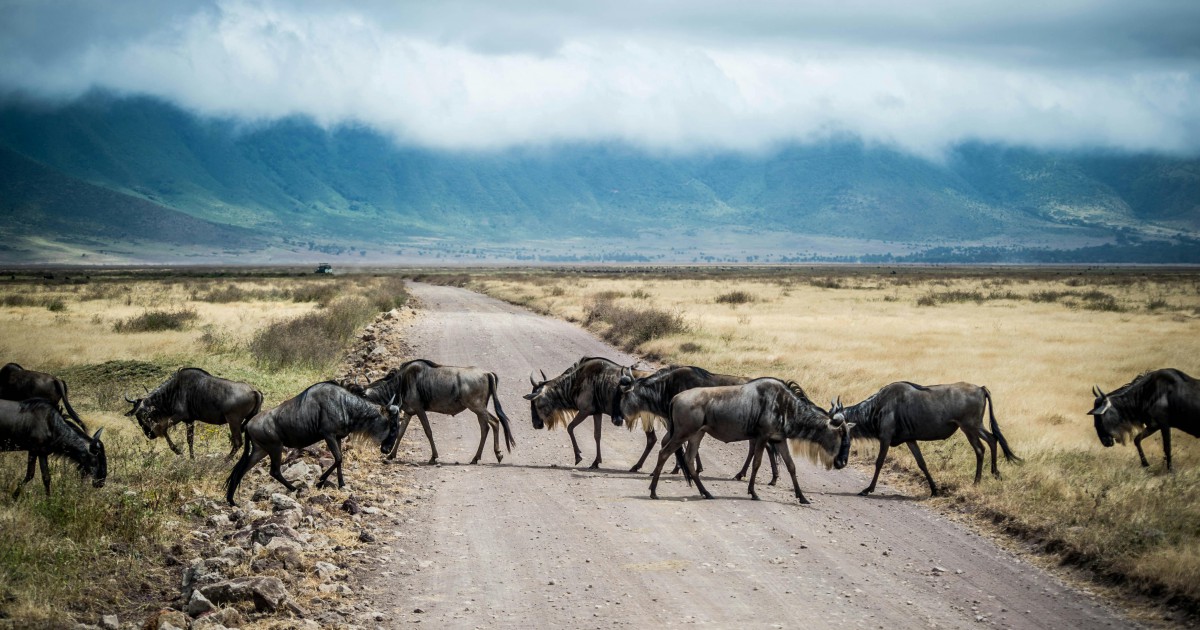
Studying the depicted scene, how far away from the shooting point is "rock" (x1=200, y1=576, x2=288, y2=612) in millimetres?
8453

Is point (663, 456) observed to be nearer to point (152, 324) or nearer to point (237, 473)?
point (237, 473)

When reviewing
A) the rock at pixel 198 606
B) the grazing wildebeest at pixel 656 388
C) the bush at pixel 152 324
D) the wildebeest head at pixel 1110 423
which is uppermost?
the grazing wildebeest at pixel 656 388

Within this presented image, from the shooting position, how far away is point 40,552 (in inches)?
366

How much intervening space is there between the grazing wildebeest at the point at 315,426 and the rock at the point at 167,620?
11.5ft

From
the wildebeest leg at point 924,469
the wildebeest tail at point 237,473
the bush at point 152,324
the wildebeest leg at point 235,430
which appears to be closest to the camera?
the wildebeest tail at point 237,473

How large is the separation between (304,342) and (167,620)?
66.8 ft

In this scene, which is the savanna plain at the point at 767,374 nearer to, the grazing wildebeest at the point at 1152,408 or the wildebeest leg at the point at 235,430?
the wildebeest leg at the point at 235,430

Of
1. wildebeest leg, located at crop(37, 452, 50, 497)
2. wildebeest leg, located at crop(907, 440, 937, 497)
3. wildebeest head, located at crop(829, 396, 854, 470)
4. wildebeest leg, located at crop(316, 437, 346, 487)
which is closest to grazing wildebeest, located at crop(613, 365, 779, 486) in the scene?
wildebeest head, located at crop(829, 396, 854, 470)

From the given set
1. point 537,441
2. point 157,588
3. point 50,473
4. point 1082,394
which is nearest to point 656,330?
point 1082,394

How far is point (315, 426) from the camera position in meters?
12.8

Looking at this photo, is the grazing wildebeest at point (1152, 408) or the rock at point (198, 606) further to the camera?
the grazing wildebeest at point (1152, 408)

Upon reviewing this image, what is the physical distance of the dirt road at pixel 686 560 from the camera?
342 inches

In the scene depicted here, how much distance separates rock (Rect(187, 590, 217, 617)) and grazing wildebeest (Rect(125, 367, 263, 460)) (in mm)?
6461

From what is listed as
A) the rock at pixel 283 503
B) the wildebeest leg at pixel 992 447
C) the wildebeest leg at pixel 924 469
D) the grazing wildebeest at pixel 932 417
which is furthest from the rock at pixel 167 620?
the wildebeest leg at pixel 992 447
